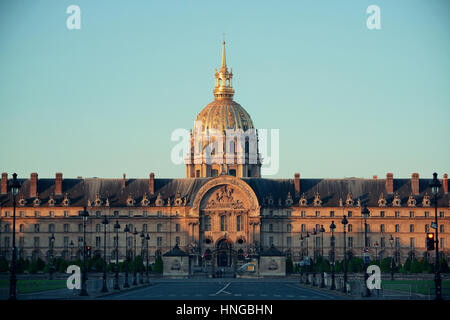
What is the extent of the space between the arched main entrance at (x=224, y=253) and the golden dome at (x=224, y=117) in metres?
36.8

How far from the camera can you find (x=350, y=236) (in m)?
156

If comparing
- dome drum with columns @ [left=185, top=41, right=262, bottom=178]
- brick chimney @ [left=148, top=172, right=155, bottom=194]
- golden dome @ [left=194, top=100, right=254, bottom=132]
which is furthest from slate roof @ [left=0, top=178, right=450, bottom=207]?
golden dome @ [left=194, top=100, right=254, bottom=132]

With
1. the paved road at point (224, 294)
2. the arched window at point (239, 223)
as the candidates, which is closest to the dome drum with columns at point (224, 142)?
the arched window at point (239, 223)

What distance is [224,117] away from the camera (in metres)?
190

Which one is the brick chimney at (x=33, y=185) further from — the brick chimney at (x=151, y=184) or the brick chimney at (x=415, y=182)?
the brick chimney at (x=415, y=182)

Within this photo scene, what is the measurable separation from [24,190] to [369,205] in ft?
177

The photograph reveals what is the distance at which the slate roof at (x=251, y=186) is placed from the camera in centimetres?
15888

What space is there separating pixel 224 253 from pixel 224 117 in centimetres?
4058

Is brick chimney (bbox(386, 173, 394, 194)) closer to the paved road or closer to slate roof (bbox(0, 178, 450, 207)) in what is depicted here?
slate roof (bbox(0, 178, 450, 207))

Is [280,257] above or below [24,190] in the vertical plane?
below

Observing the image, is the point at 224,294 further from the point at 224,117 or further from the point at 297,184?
the point at 224,117

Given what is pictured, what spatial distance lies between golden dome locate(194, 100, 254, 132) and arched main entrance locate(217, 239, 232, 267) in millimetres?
36762
